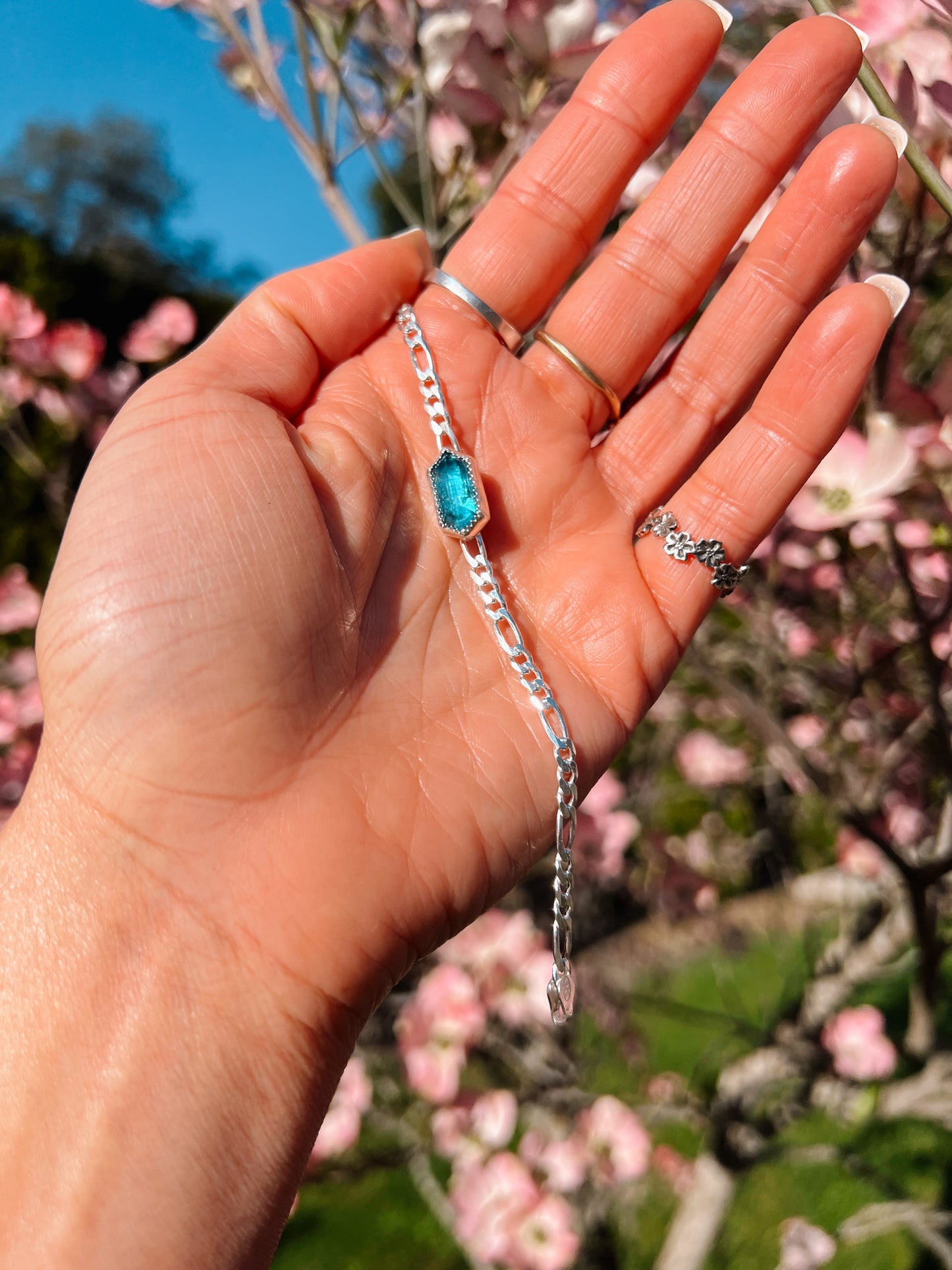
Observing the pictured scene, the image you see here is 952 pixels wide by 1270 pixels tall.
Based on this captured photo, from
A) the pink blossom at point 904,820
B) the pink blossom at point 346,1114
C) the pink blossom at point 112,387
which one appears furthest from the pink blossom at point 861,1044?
the pink blossom at point 112,387

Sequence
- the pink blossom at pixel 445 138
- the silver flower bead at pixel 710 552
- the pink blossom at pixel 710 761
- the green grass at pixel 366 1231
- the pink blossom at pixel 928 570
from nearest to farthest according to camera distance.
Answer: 1. the silver flower bead at pixel 710 552
2. the pink blossom at pixel 928 570
3. the pink blossom at pixel 445 138
4. the green grass at pixel 366 1231
5. the pink blossom at pixel 710 761

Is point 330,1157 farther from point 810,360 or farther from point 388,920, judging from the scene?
point 810,360

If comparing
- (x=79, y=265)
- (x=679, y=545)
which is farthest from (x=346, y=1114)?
(x=79, y=265)

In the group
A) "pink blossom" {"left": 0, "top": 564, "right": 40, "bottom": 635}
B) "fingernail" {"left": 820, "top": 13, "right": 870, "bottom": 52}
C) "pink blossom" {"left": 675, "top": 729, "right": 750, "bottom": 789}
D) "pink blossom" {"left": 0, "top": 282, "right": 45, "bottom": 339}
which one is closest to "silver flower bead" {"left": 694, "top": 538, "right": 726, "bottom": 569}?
"fingernail" {"left": 820, "top": 13, "right": 870, "bottom": 52}

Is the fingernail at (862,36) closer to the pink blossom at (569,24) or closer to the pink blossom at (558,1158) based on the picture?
the pink blossom at (569,24)

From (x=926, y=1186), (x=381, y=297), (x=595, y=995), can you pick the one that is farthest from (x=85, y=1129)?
(x=926, y=1186)

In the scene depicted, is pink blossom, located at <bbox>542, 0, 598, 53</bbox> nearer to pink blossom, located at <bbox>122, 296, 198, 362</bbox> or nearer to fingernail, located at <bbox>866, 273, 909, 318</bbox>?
fingernail, located at <bbox>866, 273, 909, 318</bbox>
